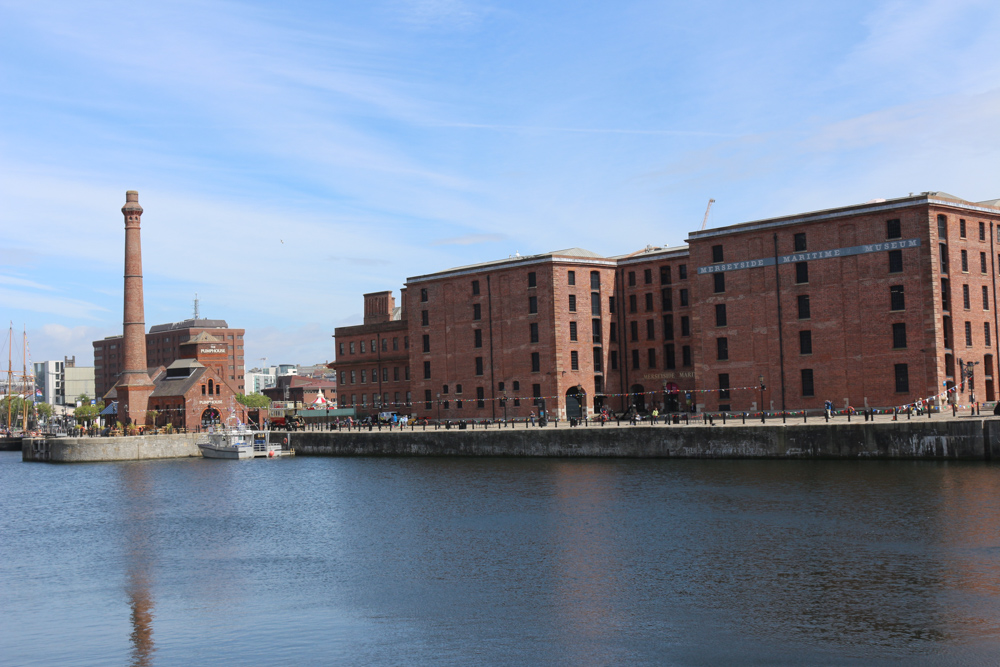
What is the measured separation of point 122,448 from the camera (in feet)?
305

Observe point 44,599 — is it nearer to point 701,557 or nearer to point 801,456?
point 701,557

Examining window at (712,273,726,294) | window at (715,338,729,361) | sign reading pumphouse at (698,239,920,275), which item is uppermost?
sign reading pumphouse at (698,239,920,275)

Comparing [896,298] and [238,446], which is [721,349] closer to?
[896,298]

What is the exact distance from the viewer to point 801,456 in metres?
59.5

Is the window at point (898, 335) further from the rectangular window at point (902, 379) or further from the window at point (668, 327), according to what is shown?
the window at point (668, 327)

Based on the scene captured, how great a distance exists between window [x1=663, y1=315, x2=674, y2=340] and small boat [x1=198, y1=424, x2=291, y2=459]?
38.6m

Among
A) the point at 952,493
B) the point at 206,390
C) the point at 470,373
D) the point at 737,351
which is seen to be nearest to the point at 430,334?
the point at 470,373

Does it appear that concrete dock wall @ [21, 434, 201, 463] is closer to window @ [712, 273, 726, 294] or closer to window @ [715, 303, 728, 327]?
window @ [715, 303, 728, 327]

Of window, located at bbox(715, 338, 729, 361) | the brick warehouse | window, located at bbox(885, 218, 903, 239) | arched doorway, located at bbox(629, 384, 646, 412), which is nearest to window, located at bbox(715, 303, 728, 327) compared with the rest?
the brick warehouse

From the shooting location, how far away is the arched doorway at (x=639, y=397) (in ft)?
313

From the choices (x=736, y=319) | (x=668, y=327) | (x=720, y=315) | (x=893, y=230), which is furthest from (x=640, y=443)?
(x=668, y=327)

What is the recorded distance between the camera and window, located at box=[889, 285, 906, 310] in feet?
234

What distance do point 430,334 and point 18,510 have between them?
53477 millimetres

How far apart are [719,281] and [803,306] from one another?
7699 millimetres
